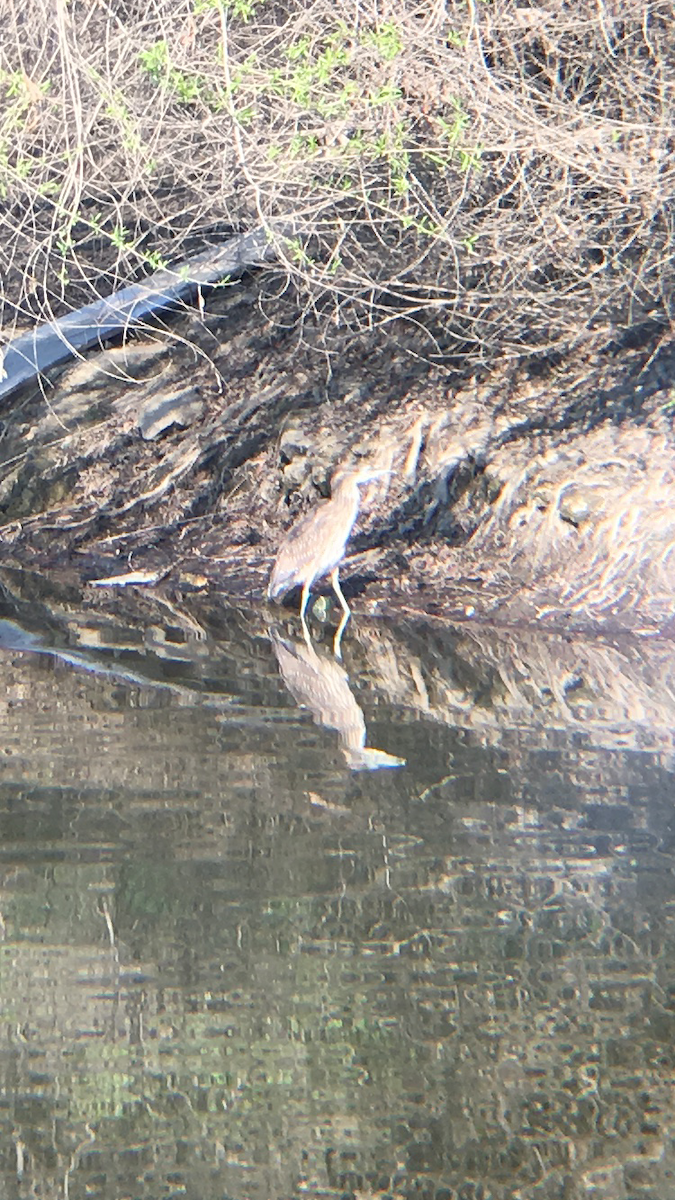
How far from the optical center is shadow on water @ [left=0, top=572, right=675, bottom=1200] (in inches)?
103

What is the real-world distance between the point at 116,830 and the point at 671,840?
1637 mm

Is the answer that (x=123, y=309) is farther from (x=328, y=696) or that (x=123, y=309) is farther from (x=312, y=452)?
(x=328, y=696)

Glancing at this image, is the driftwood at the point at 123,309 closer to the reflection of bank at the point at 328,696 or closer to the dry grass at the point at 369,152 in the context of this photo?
the dry grass at the point at 369,152

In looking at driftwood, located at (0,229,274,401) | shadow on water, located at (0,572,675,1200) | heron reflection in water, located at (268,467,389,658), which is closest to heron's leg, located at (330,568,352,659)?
heron reflection in water, located at (268,467,389,658)

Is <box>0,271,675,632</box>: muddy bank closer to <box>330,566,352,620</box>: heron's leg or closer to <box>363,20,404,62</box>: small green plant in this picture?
<box>330,566,352,620</box>: heron's leg

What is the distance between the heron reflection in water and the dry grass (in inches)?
39.5

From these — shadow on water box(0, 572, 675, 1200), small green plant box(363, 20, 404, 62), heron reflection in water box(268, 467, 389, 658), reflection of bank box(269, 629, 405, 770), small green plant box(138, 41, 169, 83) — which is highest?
small green plant box(363, 20, 404, 62)

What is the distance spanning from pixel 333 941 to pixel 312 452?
16.2 feet

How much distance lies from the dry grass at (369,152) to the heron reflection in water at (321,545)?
3.29ft

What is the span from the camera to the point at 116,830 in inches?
151

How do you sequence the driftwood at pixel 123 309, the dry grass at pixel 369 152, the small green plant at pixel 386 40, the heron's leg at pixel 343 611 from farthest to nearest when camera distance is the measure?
1. the driftwood at pixel 123 309
2. the heron's leg at pixel 343 611
3. the dry grass at pixel 369 152
4. the small green plant at pixel 386 40

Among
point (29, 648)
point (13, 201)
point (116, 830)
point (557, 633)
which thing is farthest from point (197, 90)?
point (116, 830)

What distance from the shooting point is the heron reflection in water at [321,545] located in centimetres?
680

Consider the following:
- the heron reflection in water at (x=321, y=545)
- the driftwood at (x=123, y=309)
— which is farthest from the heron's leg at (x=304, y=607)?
the driftwood at (x=123, y=309)
